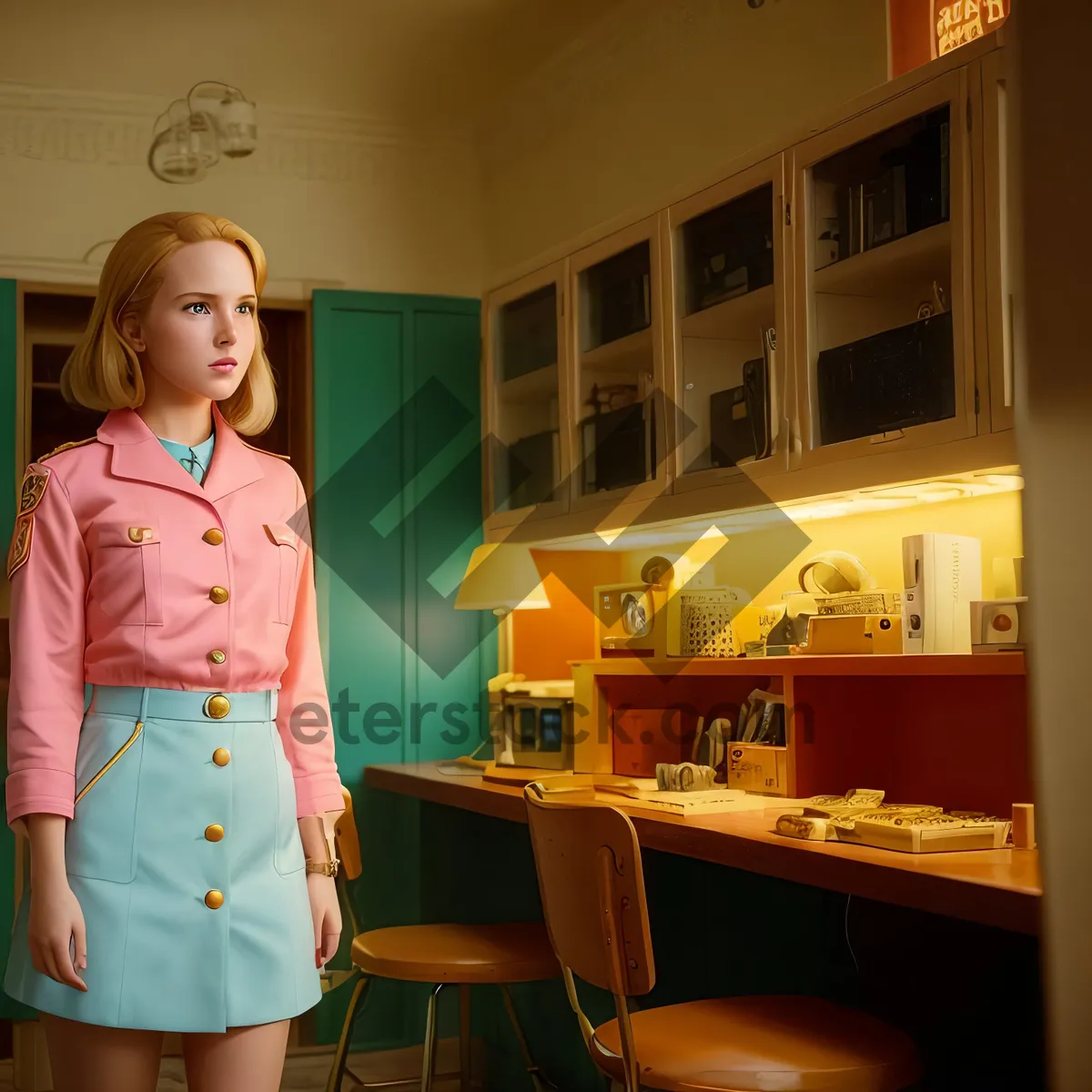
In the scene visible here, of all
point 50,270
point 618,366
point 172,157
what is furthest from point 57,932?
point 172,157

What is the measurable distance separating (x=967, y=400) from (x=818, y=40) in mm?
1050

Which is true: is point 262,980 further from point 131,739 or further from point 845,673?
point 845,673

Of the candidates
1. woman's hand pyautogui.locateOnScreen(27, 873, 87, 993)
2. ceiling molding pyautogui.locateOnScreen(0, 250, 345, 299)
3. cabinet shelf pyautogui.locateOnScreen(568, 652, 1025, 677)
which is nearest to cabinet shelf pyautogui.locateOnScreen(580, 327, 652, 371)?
cabinet shelf pyautogui.locateOnScreen(568, 652, 1025, 677)

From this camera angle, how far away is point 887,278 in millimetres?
2018

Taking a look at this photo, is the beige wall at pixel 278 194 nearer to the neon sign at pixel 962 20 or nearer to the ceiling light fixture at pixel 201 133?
the ceiling light fixture at pixel 201 133

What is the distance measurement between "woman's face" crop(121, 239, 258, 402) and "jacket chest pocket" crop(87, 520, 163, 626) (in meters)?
0.18

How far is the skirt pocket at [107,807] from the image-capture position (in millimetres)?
1173

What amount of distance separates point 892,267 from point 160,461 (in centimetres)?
126

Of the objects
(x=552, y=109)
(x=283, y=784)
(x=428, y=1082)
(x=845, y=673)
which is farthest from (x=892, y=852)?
(x=552, y=109)

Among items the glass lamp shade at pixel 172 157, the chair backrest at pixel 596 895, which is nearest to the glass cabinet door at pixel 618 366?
the chair backrest at pixel 596 895

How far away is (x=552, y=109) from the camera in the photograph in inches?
136

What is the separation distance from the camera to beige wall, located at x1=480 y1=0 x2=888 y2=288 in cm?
247

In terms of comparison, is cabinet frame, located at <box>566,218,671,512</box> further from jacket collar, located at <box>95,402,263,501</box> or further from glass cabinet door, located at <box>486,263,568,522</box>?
jacket collar, located at <box>95,402,263,501</box>

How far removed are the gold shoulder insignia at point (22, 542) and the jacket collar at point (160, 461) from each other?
95mm
